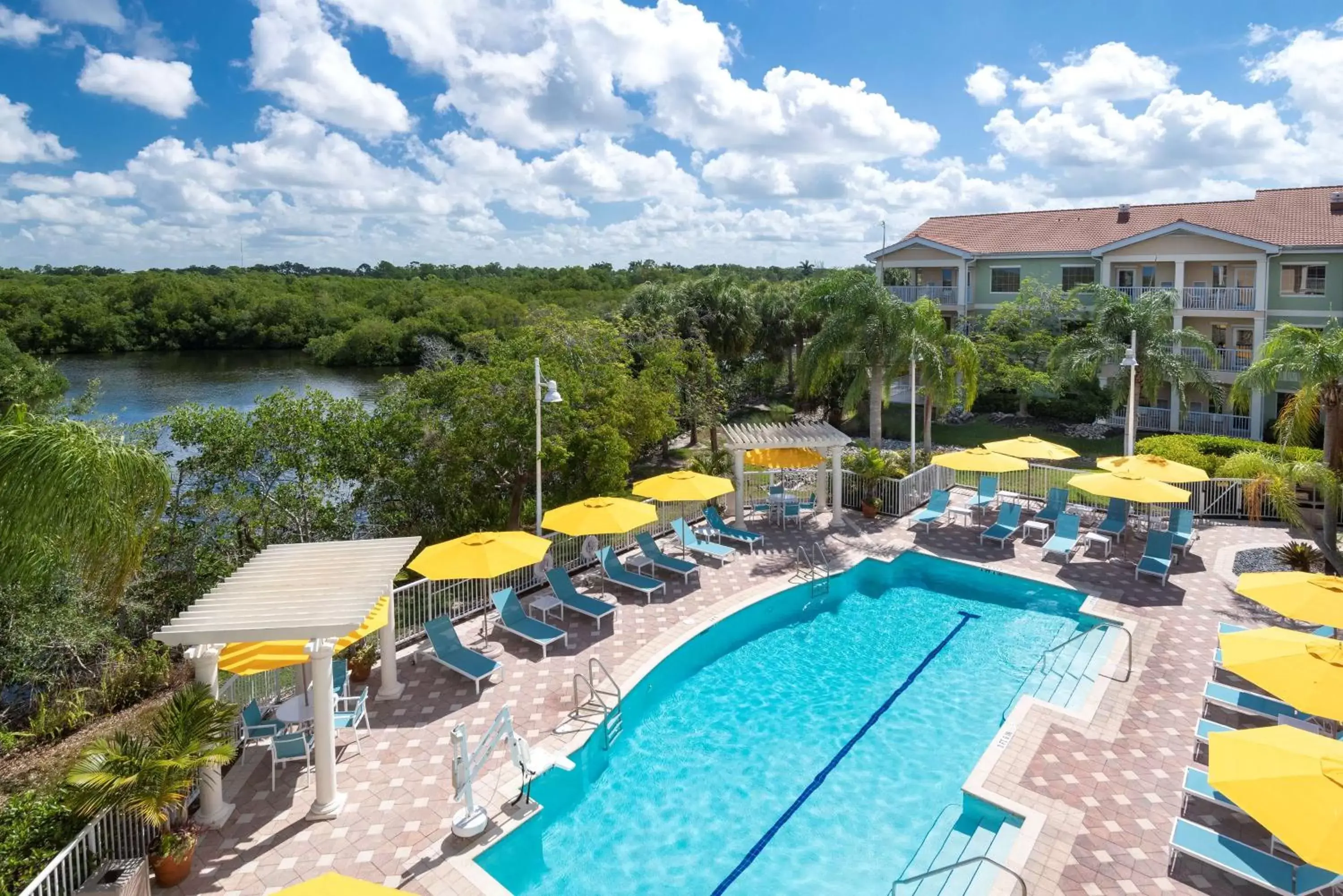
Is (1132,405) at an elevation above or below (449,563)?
above

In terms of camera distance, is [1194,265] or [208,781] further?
[1194,265]

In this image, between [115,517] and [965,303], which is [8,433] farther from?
[965,303]

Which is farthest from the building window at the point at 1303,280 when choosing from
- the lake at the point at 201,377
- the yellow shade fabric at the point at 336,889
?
the lake at the point at 201,377

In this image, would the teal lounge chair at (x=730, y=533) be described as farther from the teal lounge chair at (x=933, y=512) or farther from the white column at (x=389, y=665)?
the white column at (x=389, y=665)

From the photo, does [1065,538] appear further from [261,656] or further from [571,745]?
[261,656]

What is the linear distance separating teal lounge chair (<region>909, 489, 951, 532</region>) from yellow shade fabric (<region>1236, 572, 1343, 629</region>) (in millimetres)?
8101

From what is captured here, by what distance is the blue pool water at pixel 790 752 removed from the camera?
28.8ft

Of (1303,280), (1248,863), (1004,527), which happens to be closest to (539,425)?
(1004,527)

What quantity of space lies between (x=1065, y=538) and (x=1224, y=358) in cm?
1838

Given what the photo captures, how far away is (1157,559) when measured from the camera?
52.4 feet

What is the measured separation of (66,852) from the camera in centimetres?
723

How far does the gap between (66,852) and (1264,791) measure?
410 inches

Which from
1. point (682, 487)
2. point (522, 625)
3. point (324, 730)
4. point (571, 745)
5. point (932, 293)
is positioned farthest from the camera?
point (932, 293)

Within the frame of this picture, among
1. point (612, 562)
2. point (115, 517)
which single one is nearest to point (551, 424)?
point (612, 562)
